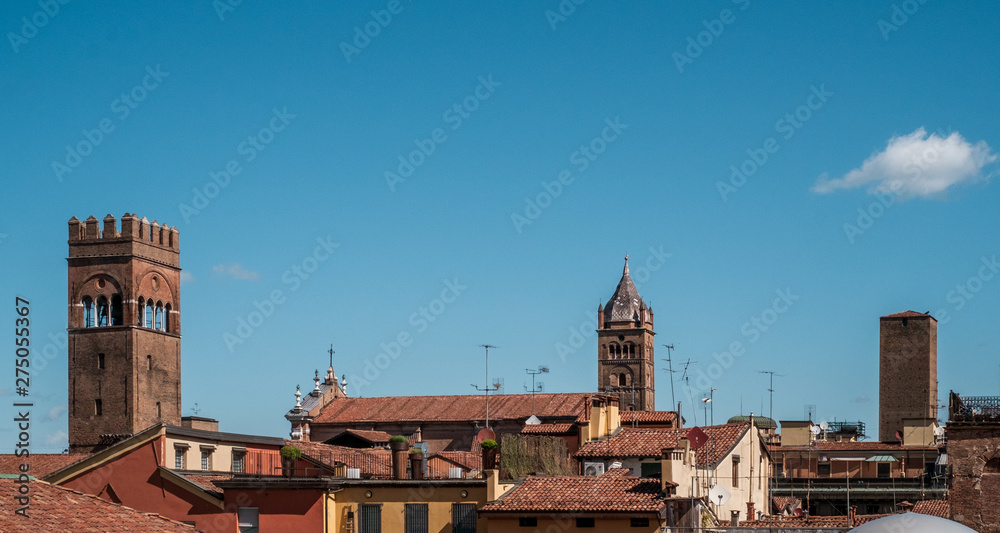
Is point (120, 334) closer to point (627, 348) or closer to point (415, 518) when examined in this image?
point (415, 518)

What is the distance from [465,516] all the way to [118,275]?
5679 cm

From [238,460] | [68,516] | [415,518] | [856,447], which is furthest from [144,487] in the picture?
[856,447]

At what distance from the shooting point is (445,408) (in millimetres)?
86812

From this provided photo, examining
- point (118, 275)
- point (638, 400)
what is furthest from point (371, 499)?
point (638, 400)

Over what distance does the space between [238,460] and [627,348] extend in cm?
10350

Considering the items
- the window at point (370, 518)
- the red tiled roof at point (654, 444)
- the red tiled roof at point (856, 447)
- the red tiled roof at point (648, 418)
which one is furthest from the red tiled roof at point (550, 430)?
the red tiled roof at point (856, 447)

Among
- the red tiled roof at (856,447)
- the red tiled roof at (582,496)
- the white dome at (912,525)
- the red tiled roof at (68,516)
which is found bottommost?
the red tiled roof at (856,447)

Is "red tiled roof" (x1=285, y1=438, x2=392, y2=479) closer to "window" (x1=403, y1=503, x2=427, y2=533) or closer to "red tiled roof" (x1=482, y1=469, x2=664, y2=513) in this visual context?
"window" (x1=403, y1=503, x2=427, y2=533)

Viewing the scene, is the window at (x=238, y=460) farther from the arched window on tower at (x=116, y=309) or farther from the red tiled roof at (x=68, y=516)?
the arched window on tower at (x=116, y=309)

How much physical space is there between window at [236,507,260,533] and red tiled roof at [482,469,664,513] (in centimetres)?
543

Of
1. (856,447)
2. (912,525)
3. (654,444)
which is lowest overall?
(856,447)

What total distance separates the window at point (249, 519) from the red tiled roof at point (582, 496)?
5433mm

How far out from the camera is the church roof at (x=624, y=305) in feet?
456

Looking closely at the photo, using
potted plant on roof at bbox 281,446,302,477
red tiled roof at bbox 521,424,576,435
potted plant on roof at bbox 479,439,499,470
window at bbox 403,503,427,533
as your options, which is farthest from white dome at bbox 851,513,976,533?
red tiled roof at bbox 521,424,576,435
